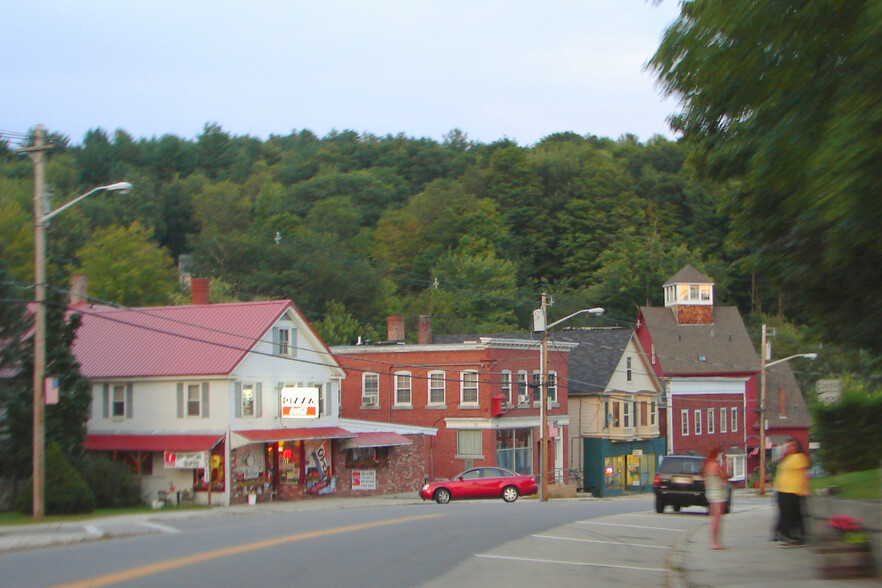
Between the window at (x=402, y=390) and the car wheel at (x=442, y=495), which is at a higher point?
the window at (x=402, y=390)

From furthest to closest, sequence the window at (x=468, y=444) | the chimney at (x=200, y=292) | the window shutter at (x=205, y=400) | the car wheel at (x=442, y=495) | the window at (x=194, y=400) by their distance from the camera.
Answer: the window at (x=468, y=444) < the chimney at (x=200, y=292) < the window at (x=194, y=400) < the window shutter at (x=205, y=400) < the car wheel at (x=442, y=495)

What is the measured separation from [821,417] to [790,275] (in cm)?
890

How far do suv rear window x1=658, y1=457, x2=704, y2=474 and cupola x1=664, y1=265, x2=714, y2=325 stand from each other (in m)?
41.6

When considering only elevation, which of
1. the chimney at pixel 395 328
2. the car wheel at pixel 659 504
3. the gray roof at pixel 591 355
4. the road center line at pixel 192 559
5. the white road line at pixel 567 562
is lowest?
the car wheel at pixel 659 504

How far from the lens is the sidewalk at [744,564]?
1125 cm

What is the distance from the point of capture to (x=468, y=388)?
4862 centimetres

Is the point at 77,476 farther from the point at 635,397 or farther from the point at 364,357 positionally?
the point at 635,397

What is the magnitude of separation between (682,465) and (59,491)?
1804cm

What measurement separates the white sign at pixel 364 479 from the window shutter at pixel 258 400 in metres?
6.31

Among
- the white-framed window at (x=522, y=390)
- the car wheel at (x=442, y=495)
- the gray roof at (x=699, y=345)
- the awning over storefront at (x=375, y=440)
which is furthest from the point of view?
the gray roof at (x=699, y=345)

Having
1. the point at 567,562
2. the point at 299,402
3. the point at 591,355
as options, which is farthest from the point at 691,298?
the point at 567,562

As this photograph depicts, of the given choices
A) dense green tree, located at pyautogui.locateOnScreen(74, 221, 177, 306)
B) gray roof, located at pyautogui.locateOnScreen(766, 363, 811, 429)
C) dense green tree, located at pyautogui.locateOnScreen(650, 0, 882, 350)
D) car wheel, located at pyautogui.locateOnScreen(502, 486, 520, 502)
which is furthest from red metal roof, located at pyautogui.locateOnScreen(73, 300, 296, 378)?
gray roof, located at pyautogui.locateOnScreen(766, 363, 811, 429)

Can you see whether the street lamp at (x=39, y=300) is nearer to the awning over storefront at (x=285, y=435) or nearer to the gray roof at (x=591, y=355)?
the awning over storefront at (x=285, y=435)

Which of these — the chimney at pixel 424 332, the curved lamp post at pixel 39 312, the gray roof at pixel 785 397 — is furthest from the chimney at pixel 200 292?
the gray roof at pixel 785 397
